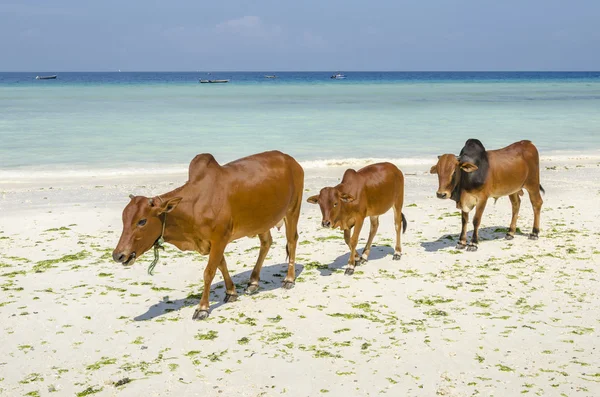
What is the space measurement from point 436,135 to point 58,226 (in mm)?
25645

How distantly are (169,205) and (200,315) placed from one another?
1.41 meters

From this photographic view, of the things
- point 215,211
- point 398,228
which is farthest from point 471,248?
point 215,211

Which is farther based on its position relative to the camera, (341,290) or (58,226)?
(58,226)

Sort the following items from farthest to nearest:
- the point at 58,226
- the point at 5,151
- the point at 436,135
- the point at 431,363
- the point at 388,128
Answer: the point at 388,128 < the point at 436,135 < the point at 5,151 < the point at 58,226 < the point at 431,363

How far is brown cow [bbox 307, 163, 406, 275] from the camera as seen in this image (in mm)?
9531

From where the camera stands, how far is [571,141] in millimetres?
31844

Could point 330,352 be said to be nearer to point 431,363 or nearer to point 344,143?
point 431,363

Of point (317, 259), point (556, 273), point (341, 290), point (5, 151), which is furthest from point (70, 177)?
point (556, 273)

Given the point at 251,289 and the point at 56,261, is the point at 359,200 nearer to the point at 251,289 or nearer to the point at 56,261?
the point at 251,289

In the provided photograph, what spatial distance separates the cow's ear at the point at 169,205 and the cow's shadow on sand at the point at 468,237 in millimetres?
5106

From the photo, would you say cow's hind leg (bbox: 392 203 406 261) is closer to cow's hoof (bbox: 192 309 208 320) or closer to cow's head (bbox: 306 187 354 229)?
cow's head (bbox: 306 187 354 229)

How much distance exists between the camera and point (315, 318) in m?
8.10

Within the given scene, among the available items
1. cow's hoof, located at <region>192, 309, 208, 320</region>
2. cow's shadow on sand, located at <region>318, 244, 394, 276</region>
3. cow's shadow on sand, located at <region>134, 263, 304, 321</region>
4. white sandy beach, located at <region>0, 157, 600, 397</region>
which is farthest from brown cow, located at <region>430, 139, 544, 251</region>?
cow's hoof, located at <region>192, 309, 208, 320</region>

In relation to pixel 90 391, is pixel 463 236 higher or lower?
higher
